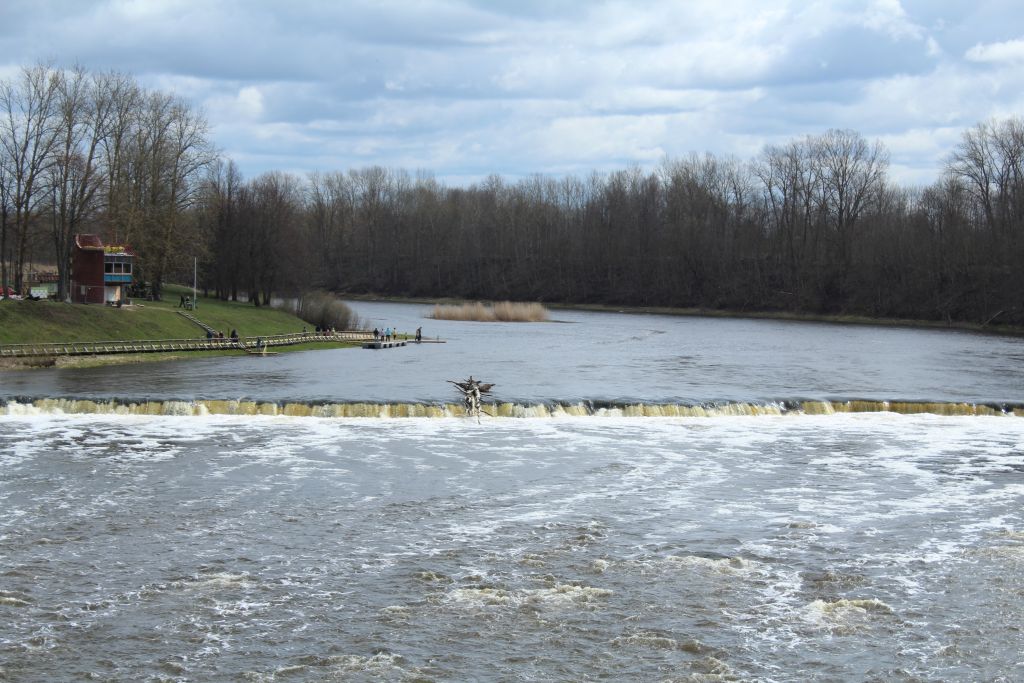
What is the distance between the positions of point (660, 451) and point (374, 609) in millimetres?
17053

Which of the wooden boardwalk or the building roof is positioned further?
the wooden boardwalk

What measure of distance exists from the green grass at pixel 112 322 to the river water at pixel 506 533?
10.1 m

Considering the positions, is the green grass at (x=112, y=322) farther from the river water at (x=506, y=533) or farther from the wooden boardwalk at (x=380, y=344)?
the river water at (x=506, y=533)

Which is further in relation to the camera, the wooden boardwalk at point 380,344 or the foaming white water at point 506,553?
the wooden boardwalk at point 380,344

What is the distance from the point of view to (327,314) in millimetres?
85062

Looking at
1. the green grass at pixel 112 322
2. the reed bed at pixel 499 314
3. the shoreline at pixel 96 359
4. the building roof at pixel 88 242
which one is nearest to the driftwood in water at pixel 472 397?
the shoreline at pixel 96 359

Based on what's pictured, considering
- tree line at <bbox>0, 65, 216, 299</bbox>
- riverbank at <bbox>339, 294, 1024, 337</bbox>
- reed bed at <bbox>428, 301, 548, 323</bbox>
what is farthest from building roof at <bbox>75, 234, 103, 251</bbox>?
riverbank at <bbox>339, 294, 1024, 337</bbox>

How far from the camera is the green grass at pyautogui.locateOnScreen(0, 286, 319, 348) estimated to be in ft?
179

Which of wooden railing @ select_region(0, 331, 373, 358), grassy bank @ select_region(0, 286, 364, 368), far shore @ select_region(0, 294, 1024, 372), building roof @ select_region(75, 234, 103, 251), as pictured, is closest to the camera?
far shore @ select_region(0, 294, 1024, 372)

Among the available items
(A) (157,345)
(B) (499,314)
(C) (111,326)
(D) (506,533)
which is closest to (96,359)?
(A) (157,345)

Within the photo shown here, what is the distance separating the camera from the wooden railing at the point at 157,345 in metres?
51.0

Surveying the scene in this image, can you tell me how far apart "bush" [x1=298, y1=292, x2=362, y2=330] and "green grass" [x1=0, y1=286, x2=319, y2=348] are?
5.76 m

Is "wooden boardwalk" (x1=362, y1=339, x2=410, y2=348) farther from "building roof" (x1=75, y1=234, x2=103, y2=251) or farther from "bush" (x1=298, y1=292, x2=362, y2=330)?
"building roof" (x1=75, y1=234, x2=103, y2=251)

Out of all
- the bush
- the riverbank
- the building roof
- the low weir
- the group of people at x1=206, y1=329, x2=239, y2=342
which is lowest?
the low weir
